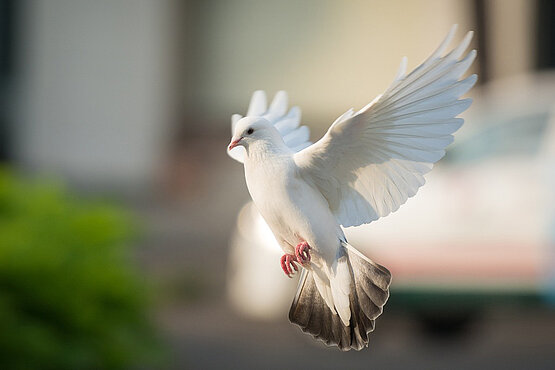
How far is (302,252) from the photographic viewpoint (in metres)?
0.91

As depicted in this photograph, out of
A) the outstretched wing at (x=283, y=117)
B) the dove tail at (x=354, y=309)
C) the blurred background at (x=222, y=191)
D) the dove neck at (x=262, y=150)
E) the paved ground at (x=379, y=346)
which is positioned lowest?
the paved ground at (x=379, y=346)

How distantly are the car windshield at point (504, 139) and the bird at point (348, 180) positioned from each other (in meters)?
4.25

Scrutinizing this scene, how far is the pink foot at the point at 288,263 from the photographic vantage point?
35.7 inches

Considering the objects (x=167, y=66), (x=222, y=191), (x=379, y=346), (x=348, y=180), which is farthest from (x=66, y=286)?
(x=167, y=66)

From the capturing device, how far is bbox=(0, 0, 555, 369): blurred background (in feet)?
12.6

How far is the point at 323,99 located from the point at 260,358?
5.28m

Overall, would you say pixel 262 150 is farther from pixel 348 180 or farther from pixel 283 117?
pixel 283 117

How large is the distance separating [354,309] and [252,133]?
24 centimetres

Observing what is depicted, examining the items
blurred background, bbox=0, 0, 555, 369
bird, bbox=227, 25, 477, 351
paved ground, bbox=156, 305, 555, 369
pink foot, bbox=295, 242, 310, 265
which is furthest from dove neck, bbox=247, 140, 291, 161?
paved ground, bbox=156, 305, 555, 369

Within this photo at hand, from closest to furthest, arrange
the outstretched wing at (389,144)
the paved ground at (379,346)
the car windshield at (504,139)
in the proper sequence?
1. the outstretched wing at (389,144)
2. the car windshield at (504,139)
3. the paved ground at (379,346)

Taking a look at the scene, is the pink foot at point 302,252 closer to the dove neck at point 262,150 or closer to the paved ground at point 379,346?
the dove neck at point 262,150

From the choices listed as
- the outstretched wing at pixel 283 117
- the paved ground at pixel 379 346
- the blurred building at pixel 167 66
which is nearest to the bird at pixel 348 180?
the outstretched wing at pixel 283 117

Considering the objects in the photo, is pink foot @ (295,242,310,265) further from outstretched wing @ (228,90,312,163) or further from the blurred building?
the blurred building

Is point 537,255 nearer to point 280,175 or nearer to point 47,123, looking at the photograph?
point 280,175
